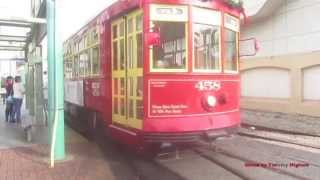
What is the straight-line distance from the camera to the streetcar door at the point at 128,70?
29.1 ft

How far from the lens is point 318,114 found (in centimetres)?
1819

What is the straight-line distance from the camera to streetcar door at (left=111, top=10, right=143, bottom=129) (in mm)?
8875

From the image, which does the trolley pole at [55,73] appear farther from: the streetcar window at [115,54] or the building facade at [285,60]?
the building facade at [285,60]

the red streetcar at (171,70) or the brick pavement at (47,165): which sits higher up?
the red streetcar at (171,70)

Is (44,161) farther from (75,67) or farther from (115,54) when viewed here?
(75,67)

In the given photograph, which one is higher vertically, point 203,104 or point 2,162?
point 203,104

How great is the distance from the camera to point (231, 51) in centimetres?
973

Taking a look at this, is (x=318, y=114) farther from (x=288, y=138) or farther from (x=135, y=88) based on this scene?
(x=135, y=88)

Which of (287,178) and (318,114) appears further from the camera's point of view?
(318,114)

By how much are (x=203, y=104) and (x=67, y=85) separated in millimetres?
8488

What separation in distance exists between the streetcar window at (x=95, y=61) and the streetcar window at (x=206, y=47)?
112 inches

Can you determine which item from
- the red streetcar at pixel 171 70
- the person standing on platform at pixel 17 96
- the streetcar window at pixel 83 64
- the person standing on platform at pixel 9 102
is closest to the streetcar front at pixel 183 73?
the red streetcar at pixel 171 70

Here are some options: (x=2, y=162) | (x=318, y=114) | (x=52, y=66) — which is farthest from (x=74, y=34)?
(x=318, y=114)

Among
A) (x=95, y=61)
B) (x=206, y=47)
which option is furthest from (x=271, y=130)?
(x=206, y=47)
